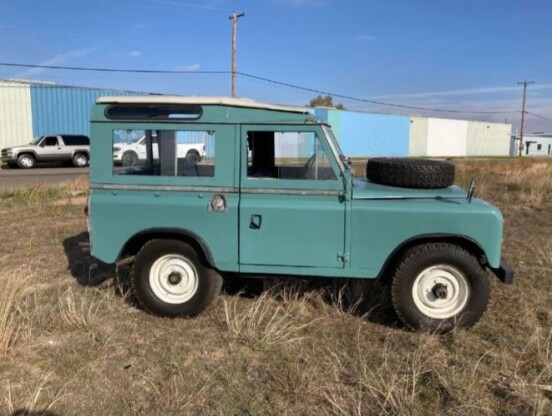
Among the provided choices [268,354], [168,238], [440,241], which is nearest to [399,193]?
[440,241]

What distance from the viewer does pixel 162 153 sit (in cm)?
475

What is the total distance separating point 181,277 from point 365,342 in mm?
1763

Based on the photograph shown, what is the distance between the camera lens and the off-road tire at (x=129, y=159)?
479cm

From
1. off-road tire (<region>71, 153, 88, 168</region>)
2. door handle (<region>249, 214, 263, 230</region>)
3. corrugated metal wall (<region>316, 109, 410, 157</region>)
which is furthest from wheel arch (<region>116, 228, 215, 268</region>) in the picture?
corrugated metal wall (<region>316, 109, 410, 157</region>)

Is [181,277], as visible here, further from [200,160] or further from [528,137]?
[528,137]

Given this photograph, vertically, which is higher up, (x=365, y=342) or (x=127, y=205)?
A: (x=127, y=205)

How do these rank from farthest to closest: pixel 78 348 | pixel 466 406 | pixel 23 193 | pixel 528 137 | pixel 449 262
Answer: pixel 528 137 → pixel 23 193 → pixel 449 262 → pixel 78 348 → pixel 466 406

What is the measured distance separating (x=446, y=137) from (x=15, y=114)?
50.1 metres

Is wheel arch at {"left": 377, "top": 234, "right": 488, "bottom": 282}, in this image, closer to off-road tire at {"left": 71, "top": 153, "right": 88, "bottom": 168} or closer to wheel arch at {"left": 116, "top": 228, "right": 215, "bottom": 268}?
wheel arch at {"left": 116, "top": 228, "right": 215, "bottom": 268}

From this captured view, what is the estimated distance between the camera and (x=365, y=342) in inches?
170

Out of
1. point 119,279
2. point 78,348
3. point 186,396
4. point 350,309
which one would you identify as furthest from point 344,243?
point 119,279

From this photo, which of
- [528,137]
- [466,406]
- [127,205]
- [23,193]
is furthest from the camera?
[528,137]

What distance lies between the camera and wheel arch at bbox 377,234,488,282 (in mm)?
4379

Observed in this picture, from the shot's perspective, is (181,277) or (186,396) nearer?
(186,396)
